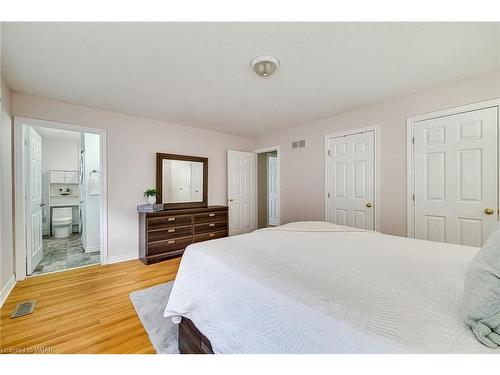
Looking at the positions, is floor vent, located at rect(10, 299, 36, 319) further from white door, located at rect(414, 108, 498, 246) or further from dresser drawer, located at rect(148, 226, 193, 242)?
white door, located at rect(414, 108, 498, 246)

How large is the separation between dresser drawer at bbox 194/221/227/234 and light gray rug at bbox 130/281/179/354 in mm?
1262

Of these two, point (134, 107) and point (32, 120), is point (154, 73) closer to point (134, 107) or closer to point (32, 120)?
point (134, 107)

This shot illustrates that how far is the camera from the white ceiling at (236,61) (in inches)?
59.6

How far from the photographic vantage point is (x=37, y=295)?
7.27ft

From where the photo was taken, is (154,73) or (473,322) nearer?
(473,322)

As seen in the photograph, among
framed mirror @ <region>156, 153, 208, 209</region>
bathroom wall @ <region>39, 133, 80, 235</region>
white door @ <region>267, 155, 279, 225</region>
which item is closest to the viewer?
framed mirror @ <region>156, 153, 208, 209</region>

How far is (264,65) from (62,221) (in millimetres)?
5478

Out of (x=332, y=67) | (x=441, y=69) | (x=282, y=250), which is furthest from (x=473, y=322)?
(x=441, y=69)

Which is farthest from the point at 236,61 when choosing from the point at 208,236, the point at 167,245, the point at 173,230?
the point at 208,236

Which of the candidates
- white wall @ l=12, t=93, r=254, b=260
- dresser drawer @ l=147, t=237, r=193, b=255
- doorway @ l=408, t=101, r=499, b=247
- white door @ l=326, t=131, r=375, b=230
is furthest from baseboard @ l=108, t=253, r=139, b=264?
doorway @ l=408, t=101, r=499, b=247

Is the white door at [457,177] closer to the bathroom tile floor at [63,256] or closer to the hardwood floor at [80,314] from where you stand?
the hardwood floor at [80,314]

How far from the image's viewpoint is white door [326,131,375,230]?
3.02 m

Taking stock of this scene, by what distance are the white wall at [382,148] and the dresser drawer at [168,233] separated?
1910 mm
